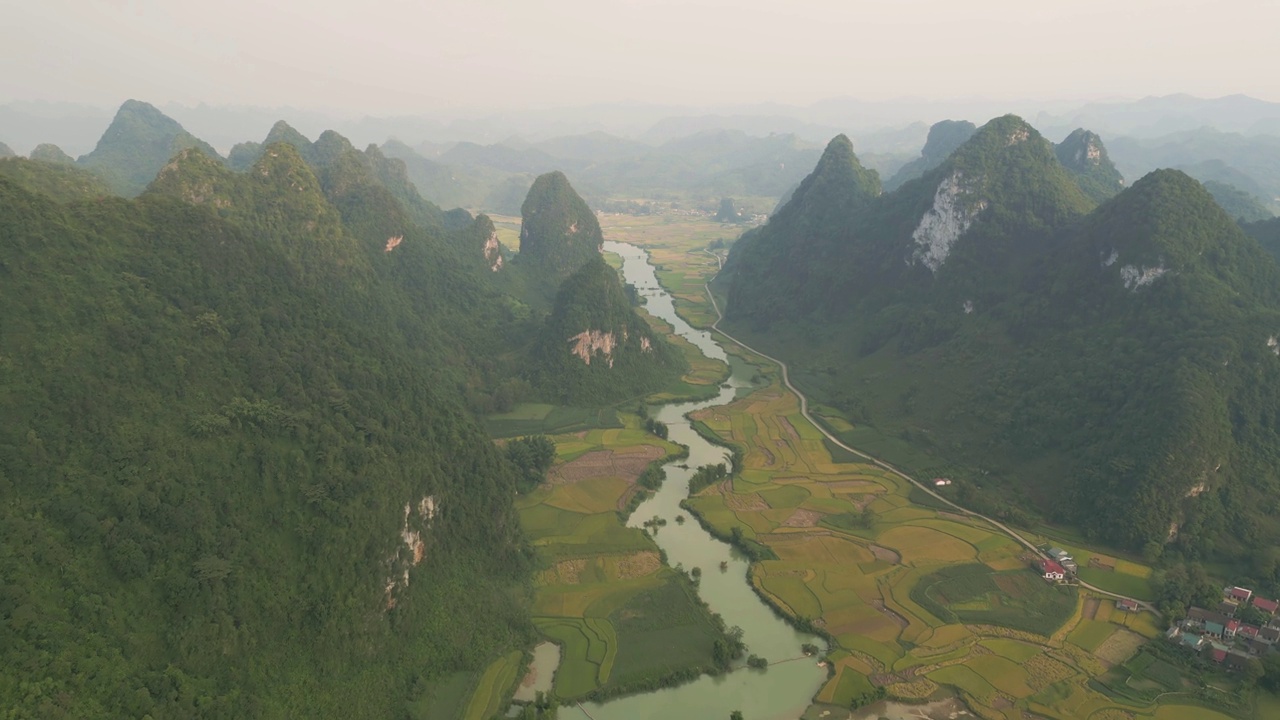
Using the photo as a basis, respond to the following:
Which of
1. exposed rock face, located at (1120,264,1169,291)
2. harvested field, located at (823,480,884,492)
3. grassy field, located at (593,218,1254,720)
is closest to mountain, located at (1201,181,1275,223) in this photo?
exposed rock face, located at (1120,264,1169,291)

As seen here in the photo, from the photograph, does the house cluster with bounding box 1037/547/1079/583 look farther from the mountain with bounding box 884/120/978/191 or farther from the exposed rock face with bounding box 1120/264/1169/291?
the mountain with bounding box 884/120/978/191

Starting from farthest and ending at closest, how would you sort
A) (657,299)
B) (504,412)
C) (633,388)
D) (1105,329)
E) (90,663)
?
(657,299), (633,388), (504,412), (1105,329), (90,663)

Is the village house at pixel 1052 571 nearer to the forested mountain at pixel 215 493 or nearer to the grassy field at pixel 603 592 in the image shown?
the grassy field at pixel 603 592

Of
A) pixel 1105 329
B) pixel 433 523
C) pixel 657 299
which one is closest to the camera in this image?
pixel 433 523

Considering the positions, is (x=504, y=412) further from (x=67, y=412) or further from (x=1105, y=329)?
(x=1105, y=329)

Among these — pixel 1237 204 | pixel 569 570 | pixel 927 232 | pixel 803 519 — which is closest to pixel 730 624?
pixel 569 570

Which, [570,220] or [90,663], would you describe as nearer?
[90,663]

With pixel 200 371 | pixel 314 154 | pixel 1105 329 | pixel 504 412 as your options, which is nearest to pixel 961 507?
pixel 1105 329
